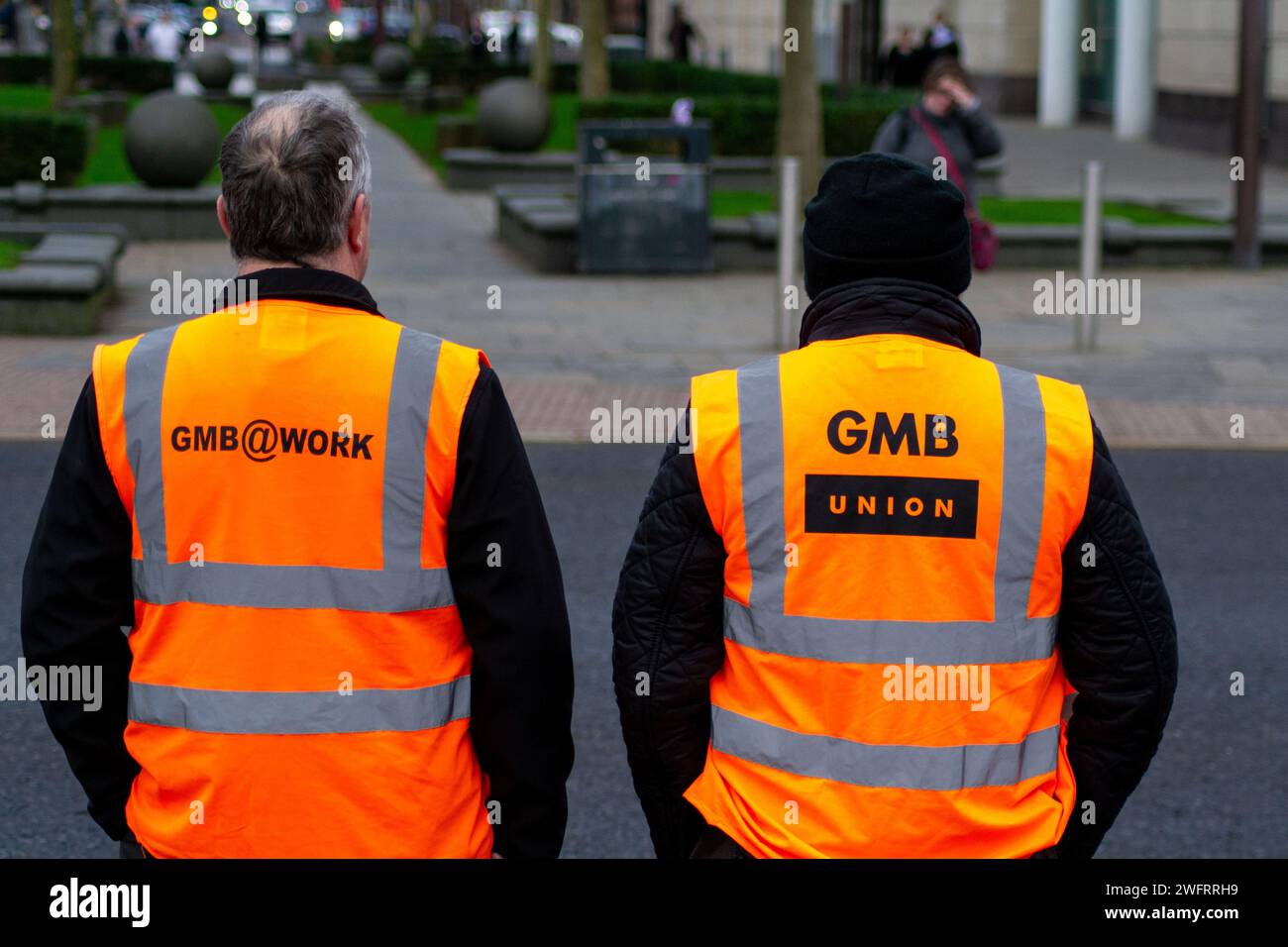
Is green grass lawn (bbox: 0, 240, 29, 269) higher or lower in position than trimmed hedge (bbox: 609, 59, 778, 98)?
lower

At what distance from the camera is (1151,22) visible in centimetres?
3472

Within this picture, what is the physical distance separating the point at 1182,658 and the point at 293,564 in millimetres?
4835

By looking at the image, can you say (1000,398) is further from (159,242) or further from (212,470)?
(159,242)

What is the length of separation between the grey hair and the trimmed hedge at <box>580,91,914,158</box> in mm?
19986

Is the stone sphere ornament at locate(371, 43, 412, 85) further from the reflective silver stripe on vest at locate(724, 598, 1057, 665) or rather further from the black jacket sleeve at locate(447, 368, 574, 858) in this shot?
the reflective silver stripe on vest at locate(724, 598, 1057, 665)

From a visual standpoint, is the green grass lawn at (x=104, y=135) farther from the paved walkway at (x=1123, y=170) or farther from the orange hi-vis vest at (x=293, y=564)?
the orange hi-vis vest at (x=293, y=564)

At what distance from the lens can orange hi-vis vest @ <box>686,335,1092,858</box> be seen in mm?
2748

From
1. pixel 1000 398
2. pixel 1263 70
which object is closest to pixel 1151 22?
pixel 1263 70

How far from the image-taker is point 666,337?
13.7 meters

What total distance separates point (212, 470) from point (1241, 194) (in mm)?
14954

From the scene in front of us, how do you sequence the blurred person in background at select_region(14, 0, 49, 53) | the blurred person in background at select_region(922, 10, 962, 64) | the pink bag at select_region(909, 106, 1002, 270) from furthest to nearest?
the blurred person in background at select_region(14, 0, 49, 53) < the blurred person in background at select_region(922, 10, 962, 64) < the pink bag at select_region(909, 106, 1002, 270)

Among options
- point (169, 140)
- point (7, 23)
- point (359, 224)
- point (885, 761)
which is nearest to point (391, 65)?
point (7, 23)

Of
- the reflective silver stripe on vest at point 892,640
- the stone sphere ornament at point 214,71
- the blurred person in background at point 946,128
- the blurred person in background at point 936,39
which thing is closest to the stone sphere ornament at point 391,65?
the stone sphere ornament at point 214,71

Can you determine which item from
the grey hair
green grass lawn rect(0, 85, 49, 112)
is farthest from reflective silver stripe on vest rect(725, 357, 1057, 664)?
green grass lawn rect(0, 85, 49, 112)
